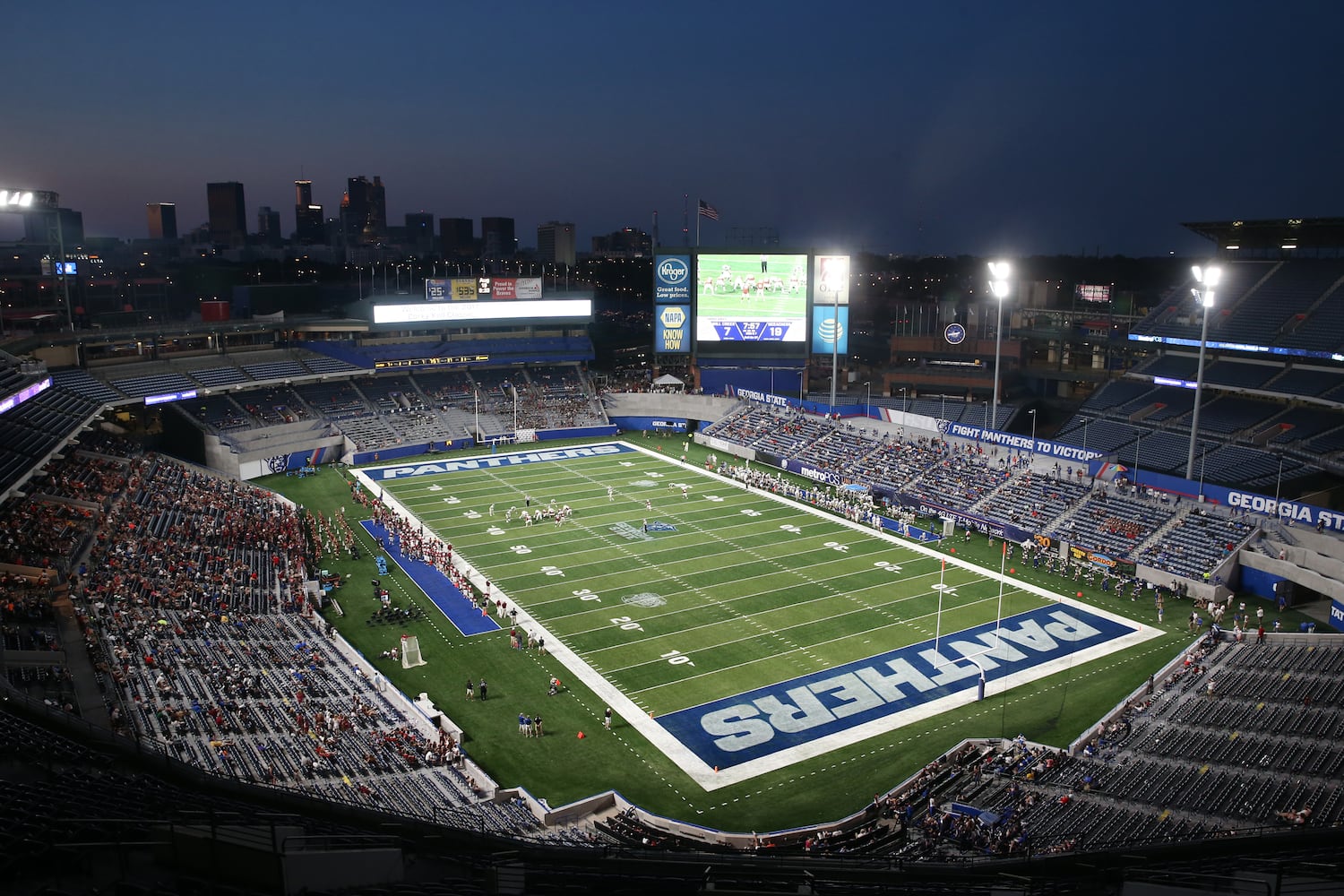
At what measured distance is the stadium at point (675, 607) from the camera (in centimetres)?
1443

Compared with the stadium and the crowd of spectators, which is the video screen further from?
the crowd of spectators

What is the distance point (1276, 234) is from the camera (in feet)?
177

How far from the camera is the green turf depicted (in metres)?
22.8

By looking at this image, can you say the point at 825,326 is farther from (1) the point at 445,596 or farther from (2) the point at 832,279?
(1) the point at 445,596

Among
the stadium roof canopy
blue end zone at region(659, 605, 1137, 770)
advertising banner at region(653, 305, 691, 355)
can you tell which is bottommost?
blue end zone at region(659, 605, 1137, 770)

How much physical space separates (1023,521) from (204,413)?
43984mm

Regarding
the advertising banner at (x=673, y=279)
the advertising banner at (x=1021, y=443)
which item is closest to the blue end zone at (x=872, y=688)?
the advertising banner at (x=1021, y=443)

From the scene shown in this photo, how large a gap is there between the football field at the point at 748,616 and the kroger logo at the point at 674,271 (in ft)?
67.3

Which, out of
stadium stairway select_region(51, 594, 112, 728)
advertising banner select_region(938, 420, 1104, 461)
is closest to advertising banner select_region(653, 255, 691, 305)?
advertising banner select_region(938, 420, 1104, 461)

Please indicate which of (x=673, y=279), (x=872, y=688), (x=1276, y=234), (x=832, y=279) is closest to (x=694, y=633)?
(x=872, y=688)

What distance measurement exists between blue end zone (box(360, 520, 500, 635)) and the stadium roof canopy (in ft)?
148

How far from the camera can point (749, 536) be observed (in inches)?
1628

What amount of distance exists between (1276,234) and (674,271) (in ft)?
118

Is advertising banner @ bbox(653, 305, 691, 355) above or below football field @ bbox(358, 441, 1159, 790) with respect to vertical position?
above
